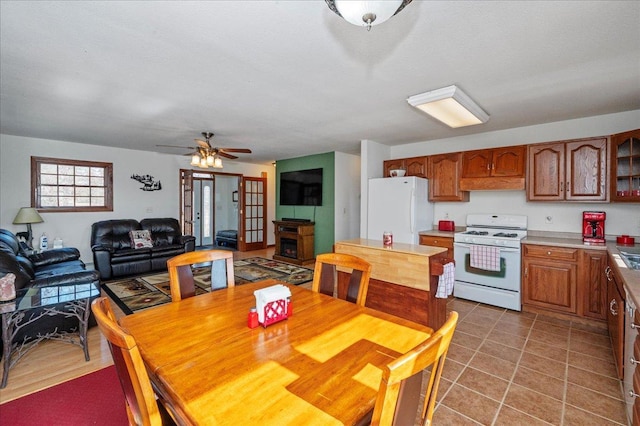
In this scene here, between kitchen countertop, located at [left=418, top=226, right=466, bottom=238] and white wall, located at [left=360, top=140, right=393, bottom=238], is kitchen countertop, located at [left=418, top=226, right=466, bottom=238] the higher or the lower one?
the lower one

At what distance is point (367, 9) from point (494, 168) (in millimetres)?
3667

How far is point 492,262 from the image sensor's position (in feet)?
11.9

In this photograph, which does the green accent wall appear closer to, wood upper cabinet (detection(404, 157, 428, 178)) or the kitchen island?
wood upper cabinet (detection(404, 157, 428, 178))

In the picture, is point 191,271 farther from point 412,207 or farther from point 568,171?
point 568,171

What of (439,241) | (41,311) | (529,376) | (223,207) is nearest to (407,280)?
(529,376)

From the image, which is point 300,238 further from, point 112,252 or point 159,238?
point 112,252

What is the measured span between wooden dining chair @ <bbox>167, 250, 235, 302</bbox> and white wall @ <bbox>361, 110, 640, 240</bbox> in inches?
130

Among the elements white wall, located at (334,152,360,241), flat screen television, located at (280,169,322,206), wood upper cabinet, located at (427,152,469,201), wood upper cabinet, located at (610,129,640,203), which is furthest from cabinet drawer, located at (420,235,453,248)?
flat screen television, located at (280,169,322,206)

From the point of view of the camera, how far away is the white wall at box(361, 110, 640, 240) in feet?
11.3

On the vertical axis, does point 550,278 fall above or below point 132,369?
below

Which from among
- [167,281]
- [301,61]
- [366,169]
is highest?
[301,61]

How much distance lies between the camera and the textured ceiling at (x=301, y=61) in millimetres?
1659

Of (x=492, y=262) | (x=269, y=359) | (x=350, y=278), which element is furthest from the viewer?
(x=492, y=262)

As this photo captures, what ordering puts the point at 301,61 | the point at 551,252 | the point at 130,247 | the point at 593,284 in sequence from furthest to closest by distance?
the point at 130,247 < the point at 551,252 < the point at 593,284 < the point at 301,61
